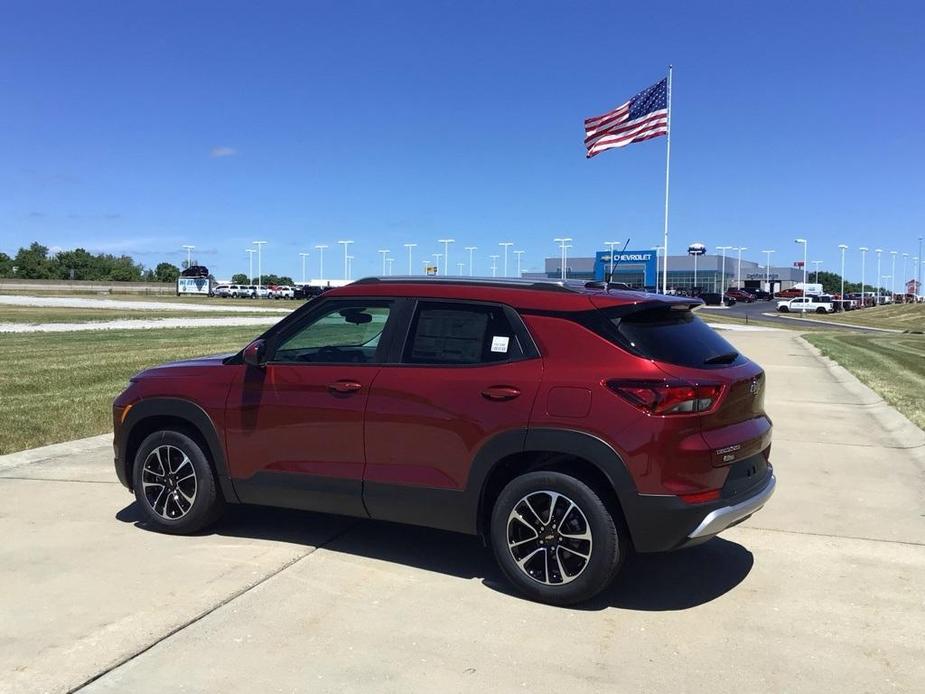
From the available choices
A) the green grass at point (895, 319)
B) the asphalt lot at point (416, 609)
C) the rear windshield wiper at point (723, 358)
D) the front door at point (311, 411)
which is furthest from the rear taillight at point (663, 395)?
the green grass at point (895, 319)

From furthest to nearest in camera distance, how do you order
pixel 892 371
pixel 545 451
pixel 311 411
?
pixel 892 371, pixel 311 411, pixel 545 451

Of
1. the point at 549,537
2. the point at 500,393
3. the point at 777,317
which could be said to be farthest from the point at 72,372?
the point at 777,317

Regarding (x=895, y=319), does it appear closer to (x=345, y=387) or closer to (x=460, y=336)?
(x=460, y=336)

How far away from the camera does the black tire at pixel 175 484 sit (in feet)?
17.5

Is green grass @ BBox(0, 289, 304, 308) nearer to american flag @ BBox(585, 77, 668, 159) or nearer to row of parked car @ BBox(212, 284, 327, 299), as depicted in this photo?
row of parked car @ BBox(212, 284, 327, 299)

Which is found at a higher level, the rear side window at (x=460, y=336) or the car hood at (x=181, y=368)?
the rear side window at (x=460, y=336)

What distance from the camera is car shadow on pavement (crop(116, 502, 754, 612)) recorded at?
4.62 m

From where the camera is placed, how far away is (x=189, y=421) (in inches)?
212

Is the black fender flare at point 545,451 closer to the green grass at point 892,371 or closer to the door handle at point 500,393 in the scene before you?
the door handle at point 500,393

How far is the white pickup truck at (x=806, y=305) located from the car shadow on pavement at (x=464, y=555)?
2757 inches

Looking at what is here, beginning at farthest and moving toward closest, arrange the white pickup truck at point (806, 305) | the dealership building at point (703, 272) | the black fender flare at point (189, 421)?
the dealership building at point (703, 272) < the white pickup truck at point (806, 305) < the black fender flare at point (189, 421)

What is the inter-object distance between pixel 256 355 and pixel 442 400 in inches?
53.2

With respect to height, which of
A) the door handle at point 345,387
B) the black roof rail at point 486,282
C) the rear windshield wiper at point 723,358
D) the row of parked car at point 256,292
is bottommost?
the door handle at point 345,387

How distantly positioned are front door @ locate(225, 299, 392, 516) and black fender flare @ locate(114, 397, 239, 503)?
78 mm
